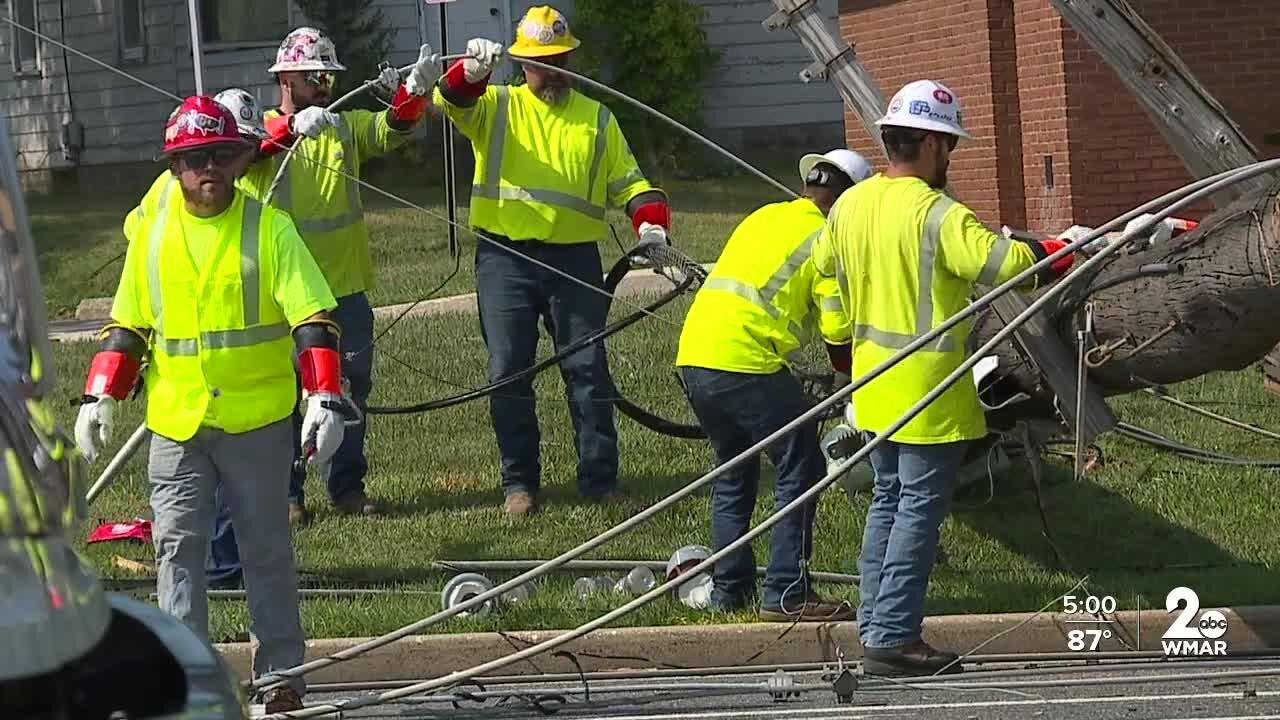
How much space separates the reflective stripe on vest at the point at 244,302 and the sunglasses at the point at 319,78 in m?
3.04

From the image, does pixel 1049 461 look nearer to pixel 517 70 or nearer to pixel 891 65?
pixel 891 65

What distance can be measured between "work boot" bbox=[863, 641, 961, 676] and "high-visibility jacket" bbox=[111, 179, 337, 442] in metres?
2.07

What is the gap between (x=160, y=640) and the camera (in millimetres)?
3023

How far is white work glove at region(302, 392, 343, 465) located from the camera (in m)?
6.49

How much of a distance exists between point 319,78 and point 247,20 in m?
16.9

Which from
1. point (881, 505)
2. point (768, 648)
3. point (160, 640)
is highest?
point (160, 640)

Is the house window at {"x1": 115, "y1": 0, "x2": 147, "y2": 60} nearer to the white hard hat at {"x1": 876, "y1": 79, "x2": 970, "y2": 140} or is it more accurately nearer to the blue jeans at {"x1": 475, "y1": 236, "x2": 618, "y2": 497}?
the blue jeans at {"x1": 475, "y1": 236, "x2": 618, "y2": 497}

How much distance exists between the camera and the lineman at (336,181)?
9578mm

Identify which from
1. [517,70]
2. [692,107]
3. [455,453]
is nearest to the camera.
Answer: [455,453]

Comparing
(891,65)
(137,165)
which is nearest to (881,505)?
(891,65)

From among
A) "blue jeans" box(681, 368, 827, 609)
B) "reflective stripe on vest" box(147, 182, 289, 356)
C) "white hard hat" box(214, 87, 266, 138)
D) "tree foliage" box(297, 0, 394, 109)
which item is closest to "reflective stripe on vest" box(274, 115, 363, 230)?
"white hard hat" box(214, 87, 266, 138)

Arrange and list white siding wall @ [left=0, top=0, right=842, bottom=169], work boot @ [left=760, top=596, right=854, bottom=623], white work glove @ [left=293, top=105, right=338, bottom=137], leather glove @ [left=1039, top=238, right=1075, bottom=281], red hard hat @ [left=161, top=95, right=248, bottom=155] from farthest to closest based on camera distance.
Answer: white siding wall @ [left=0, top=0, right=842, bottom=169] < white work glove @ [left=293, top=105, right=338, bottom=137] < work boot @ [left=760, top=596, right=854, bottom=623] < leather glove @ [left=1039, top=238, right=1075, bottom=281] < red hard hat @ [left=161, top=95, right=248, bottom=155]

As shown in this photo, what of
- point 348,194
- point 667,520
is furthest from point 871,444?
point 348,194

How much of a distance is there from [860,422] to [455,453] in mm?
4036
